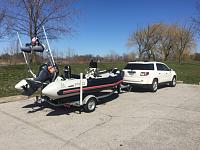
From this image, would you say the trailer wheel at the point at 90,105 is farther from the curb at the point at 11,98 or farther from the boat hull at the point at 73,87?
the curb at the point at 11,98

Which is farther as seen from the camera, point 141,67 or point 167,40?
point 167,40

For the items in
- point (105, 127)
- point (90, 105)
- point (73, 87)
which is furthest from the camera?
point (90, 105)

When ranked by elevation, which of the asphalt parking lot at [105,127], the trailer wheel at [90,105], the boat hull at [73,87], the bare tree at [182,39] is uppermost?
the bare tree at [182,39]

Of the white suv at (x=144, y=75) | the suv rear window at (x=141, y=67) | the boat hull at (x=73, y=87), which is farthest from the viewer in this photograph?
the suv rear window at (x=141, y=67)

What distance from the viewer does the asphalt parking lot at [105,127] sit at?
5.89 m

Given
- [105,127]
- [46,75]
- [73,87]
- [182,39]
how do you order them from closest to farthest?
[105,127] < [73,87] < [46,75] < [182,39]

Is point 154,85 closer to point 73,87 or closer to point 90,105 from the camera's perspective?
point 90,105

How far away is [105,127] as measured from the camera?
23.4 feet

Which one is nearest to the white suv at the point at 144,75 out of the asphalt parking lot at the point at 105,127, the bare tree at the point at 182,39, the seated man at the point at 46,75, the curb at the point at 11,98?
the asphalt parking lot at the point at 105,127

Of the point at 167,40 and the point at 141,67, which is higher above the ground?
the point at 167,40

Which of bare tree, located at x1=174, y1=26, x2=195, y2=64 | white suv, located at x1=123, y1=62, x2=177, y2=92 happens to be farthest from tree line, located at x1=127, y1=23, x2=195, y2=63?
white suv, located at x1=123, y1=62, x2=177, y2=92

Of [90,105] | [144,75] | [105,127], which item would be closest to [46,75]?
[90,105]

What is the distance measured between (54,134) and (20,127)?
1.17 m

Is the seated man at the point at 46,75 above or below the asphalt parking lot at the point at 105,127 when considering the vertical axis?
above
